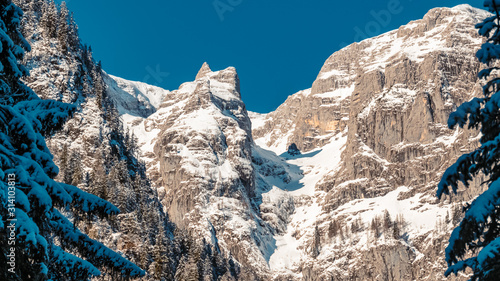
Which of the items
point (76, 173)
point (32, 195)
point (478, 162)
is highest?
point (76, 173)

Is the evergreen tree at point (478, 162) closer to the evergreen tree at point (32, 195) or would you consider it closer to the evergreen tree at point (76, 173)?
the evergreen tree at point (32, 195)

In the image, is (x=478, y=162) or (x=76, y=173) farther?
(x=76, y=173)

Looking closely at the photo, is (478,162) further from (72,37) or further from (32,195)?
(72,37)

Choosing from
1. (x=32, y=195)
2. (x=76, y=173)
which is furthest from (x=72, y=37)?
(x=32, y=195)

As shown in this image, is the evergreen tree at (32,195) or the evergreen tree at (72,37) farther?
the evergreen tree at (72,37)

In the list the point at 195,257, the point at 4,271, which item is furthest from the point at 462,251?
the point at 195,257

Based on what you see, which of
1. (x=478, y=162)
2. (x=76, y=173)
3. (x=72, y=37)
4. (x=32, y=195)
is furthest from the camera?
(x=72, y=37)

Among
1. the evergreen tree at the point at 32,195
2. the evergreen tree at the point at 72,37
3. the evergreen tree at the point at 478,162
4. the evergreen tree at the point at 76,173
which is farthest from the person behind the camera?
the evergreen tree at the point at 72,37

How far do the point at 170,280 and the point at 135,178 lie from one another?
35.0 meters

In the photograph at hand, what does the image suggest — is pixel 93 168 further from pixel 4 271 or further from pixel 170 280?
pixel 4 271

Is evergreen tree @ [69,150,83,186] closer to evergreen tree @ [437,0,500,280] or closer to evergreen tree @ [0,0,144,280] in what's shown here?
evergreen tree @ [0,0,144,280]

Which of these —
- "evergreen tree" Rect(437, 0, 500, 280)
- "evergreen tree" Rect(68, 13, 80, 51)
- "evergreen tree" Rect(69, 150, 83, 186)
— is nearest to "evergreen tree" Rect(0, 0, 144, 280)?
"evergreen tree" Rect(437, 0, 500, 280)

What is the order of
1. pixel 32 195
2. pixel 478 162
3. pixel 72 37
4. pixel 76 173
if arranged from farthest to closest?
pixel 72 37 < pixel 76 173 < pixel 478 162 < pixel 32 195

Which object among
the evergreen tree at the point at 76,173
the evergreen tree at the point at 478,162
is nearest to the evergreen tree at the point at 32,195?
the evergreen tree at the point at 478,162
